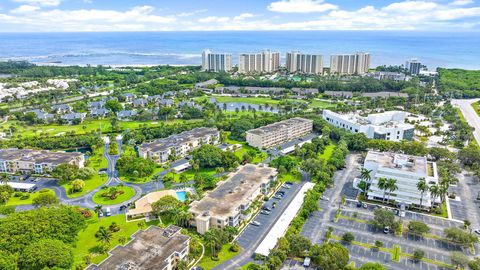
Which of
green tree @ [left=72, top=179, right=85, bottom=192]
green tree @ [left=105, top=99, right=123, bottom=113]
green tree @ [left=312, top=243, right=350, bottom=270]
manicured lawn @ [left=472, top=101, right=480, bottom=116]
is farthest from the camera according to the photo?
manicured lawn @ [left=472, top=101, right=480, bottom=116]

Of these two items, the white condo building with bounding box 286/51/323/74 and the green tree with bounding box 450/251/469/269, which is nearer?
the green tree with bounding box 450/251/469/269

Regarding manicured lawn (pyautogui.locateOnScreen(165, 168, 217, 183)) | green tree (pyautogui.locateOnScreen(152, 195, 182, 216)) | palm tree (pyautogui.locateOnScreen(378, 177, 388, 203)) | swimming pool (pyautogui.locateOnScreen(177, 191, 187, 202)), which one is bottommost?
swimming pool (pyautogui.locateOnScreen(177, 191, 187, 202))

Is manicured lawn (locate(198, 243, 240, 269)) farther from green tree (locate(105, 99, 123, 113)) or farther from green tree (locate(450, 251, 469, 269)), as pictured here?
green tree (locate(105, 99, 123, 113))

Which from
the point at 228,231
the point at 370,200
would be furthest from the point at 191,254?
the point at 370,200

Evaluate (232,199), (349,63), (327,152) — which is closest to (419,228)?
(232,199)

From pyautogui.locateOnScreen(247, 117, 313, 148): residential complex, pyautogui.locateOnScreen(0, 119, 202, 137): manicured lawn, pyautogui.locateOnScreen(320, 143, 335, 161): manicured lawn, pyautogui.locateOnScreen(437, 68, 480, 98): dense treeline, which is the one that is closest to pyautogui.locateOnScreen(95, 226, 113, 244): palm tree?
pyautogui.locateOnScreen(247, 117, 313, 148): residential complex
